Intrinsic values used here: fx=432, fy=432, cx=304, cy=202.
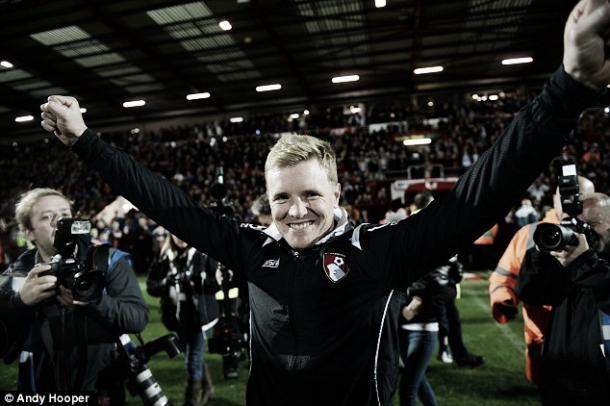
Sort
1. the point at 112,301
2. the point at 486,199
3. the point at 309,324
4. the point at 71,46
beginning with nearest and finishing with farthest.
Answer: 1. the point at 486,199
2. the point at 309,324
3. the point at 112,301
4. the point at 71,46

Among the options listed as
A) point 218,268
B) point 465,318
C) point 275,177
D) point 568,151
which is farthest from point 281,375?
point 568,151

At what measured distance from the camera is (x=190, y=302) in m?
4.16

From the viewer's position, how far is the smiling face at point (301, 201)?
1.48 meters

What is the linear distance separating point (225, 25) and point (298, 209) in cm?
1533

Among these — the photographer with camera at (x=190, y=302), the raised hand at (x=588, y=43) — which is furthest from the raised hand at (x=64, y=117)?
the photographer with camera at (x=190, y=302)

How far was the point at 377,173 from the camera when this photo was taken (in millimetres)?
20156

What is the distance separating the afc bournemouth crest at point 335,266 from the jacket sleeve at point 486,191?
9cm

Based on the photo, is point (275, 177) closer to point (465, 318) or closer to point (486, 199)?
point (486, 199)

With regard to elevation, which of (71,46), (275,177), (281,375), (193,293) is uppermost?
(71,46)

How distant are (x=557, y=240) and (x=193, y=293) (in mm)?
3320

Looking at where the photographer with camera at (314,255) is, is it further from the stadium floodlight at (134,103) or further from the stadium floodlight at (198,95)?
the stadium floodlight at (134,103)

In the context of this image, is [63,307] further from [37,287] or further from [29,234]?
[29,234]

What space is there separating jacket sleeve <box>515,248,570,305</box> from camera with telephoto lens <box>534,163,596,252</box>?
0.19m

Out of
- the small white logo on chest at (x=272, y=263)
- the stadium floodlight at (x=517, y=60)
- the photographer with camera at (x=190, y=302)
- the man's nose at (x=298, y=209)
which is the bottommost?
the photographer with camera at (x=190, y=302)
